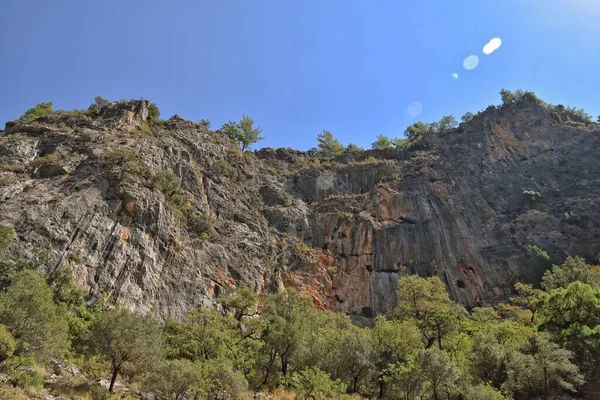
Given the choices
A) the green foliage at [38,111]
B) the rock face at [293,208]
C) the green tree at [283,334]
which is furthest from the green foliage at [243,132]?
the green tree at [283,334]

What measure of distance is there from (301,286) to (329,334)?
1419 cm

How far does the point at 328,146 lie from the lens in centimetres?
7556

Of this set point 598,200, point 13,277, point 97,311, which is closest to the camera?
point 13,277

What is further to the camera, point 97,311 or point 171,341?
point 97,311

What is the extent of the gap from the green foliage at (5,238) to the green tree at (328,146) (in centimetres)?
5365

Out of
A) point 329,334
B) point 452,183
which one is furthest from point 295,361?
point 452,183

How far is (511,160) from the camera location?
197 ft

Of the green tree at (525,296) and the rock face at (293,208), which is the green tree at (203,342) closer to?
the rock face at (293,208)

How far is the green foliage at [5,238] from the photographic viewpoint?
84.0 feet

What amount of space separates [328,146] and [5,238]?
5701 centimetres

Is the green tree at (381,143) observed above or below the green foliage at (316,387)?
above

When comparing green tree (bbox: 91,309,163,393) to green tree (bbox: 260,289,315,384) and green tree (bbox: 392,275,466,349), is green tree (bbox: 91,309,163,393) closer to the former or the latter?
green tree (bbox: 260,289,315,384)

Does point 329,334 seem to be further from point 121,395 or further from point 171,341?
point 121,395

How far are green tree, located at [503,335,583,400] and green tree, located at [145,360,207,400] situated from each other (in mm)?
15669
